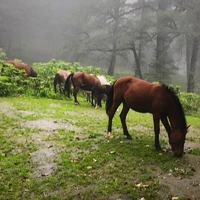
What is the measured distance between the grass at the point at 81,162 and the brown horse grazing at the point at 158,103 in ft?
1.45

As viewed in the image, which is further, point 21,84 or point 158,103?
point 21,84

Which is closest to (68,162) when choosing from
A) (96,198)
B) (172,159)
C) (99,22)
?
(96,198)

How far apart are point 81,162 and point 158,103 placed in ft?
6.82

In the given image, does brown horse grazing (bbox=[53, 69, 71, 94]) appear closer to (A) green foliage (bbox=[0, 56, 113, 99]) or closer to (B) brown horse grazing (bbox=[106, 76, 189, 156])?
(A) green foliage (bbox=[0, 56, 113, 99])

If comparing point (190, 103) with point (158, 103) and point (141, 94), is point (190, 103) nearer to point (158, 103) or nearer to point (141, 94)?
point (141, 94)

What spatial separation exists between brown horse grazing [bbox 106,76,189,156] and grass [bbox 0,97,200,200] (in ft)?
1.45

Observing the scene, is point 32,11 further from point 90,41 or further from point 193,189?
point 193,189

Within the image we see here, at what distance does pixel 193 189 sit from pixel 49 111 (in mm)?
6634

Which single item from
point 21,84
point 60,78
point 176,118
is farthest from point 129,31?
point 176,118

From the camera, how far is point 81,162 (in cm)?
536

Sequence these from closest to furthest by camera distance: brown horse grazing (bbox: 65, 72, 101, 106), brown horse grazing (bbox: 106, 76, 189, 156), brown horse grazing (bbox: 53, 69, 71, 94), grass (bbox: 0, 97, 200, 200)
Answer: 1. grass (bbox: 0, 97, 200, 200)
2. brown horse grazing (bbox: 106, 76, 189, 156)
3. brown horse grazing (bbox: 65, 72, 101, 106)
4. brown horse grazing (bbox: 53, 69, 71, 94)

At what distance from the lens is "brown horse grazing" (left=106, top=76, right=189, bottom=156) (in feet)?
19.1

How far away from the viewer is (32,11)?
3797 cm

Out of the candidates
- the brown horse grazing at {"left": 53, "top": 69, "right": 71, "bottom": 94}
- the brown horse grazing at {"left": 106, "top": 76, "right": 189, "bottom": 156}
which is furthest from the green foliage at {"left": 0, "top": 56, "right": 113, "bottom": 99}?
the brown horse grazing at {"left": 106, "top": 76, "right": 189, "bottom": 156}
